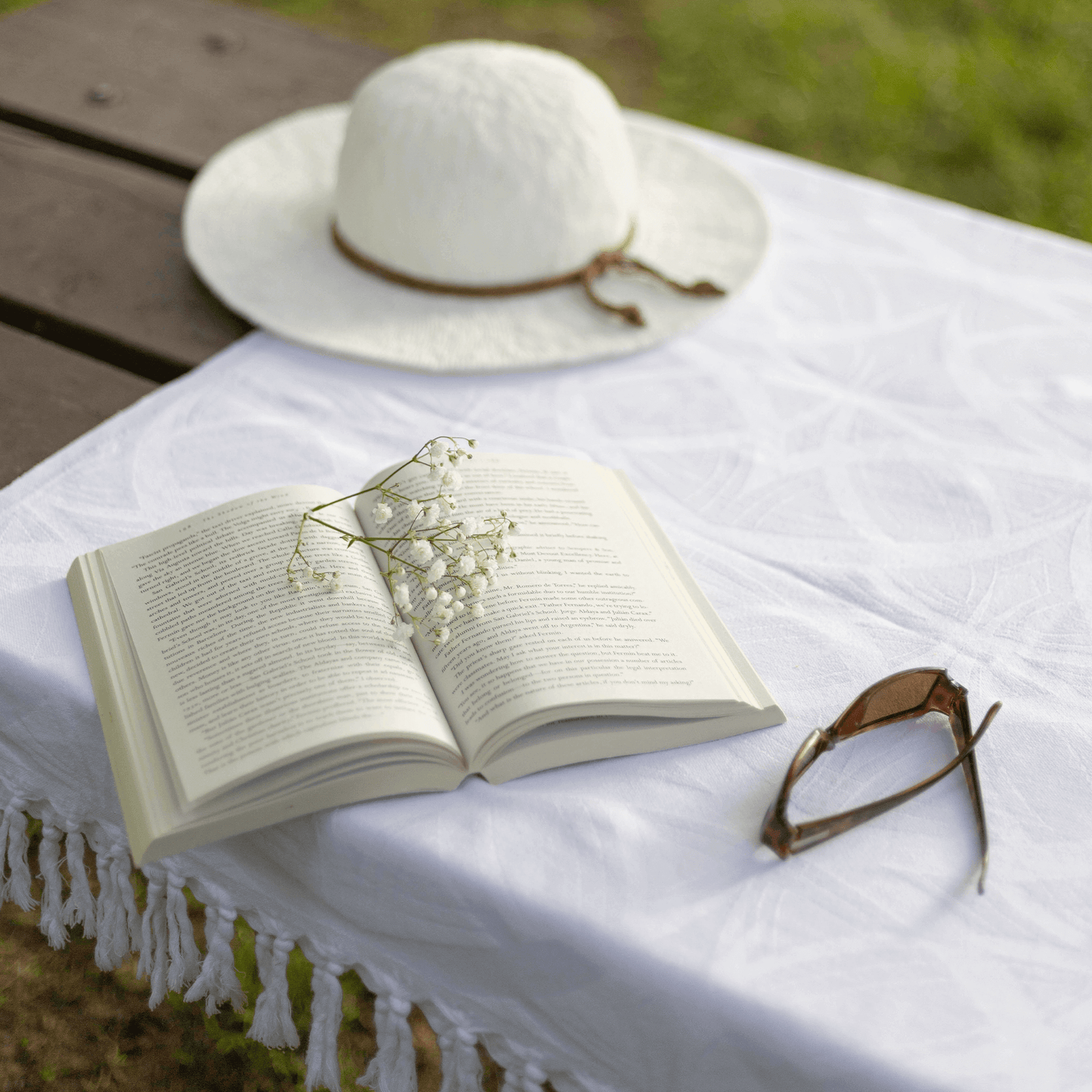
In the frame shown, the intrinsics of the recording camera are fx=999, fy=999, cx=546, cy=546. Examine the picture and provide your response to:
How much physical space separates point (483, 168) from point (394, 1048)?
76cm

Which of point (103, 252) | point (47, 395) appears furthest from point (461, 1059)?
point (103, 252)

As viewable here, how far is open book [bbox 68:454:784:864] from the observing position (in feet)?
1.91

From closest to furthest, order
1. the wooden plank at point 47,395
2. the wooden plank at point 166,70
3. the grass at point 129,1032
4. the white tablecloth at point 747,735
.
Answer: the white tablecloth at point 747,735
the wooden plank at point 47,395
the grass at point 129,1032
the wooden plank at point 166,70

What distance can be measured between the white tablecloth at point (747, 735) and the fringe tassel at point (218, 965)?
21 mm

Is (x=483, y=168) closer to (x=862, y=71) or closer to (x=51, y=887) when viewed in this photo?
(x=51, y=887)

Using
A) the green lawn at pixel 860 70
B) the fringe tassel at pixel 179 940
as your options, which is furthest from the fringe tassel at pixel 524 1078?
the green lawn at pixel 860 70

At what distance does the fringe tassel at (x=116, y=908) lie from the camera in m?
0.72

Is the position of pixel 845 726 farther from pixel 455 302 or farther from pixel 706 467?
pixel 455 302

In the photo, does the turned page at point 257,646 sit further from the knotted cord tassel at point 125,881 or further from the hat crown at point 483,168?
the hat crown at point 483,168

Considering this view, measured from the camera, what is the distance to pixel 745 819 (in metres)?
0.62

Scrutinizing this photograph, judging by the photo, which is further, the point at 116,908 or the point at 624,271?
the point at 624,271

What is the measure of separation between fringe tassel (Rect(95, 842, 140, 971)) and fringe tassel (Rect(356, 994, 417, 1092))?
0.20 metres

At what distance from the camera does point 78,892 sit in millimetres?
731

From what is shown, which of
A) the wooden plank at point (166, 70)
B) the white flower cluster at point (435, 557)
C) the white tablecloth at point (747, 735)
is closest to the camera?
the white tablecloth at point (747, 735)
